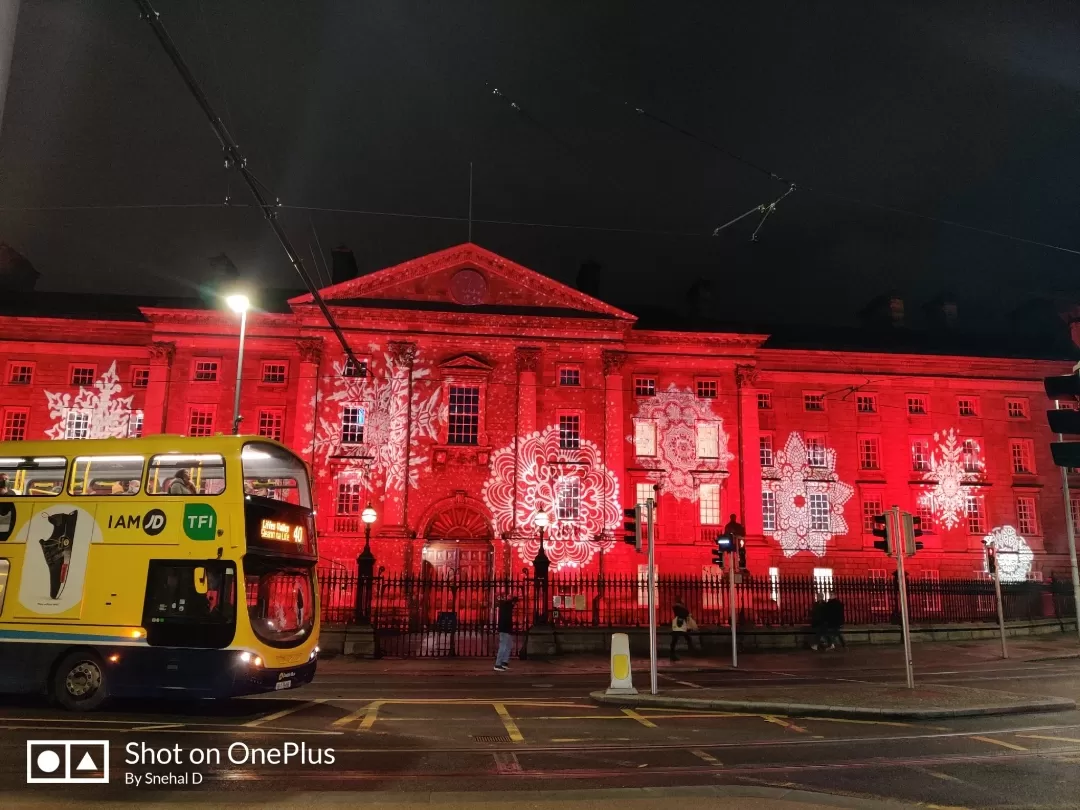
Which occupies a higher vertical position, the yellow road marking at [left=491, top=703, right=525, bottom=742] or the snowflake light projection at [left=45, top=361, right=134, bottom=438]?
the snowflake light projection at [left=45, top=361, right=134, bottom=438]

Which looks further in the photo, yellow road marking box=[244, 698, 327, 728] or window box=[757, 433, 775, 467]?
window box=[757, 433, 775, 467]

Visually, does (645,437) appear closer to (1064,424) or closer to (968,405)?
(968,405)

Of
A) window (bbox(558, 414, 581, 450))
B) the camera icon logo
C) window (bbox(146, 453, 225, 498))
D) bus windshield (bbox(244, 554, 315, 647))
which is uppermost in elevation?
window (bbox(558, 414, 581, 450))

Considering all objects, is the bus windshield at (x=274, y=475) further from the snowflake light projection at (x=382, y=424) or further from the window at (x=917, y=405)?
the window at (x=917, y=405)

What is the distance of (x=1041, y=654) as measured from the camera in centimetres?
2291

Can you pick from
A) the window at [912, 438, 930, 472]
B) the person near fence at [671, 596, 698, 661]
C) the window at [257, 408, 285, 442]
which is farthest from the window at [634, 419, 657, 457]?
the window at [257, 408, 285, 442]

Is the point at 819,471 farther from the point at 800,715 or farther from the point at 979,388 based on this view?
the point at 800,715

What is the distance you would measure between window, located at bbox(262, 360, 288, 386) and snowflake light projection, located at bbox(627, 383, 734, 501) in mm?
17460

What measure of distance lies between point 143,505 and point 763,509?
3206cm

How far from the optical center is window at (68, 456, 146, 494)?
12.7m

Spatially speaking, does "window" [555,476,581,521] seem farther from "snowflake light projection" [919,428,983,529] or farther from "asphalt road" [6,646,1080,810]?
"asphalt road" [6,646,1080,810]

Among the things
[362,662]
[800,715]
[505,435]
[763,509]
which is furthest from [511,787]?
[763,509]

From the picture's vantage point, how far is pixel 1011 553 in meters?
39.6

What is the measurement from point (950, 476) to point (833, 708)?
32.8 meters
